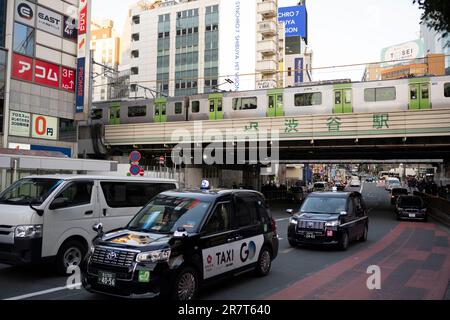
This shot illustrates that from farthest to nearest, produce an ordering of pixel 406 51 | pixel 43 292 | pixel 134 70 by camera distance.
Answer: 1. pixel 406 51
2. pixel 134 70
3. pixel 43 292

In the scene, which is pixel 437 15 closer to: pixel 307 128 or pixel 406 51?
pixel 307 128

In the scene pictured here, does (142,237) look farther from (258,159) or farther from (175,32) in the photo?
(175,32)

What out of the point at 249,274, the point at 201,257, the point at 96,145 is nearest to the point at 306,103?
the point at 96,145

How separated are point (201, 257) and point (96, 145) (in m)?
32.0

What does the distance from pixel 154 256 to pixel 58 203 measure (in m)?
3.22

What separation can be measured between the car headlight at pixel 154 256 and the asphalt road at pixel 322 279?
1.36m

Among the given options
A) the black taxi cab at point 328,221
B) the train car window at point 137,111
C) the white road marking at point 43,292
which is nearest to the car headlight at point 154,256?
the white road marking at point 43,292

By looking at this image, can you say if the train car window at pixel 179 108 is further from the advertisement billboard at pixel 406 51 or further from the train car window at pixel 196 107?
the advertisement billboard at pixel 406 51

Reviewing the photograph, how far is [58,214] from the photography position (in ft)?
26.0

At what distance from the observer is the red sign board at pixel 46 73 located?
1025 inches

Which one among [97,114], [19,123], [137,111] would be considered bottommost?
[19,123]

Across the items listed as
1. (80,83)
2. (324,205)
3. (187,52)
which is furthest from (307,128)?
(187,52)

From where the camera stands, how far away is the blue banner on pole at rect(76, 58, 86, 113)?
28.2m

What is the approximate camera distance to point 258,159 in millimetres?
38188
